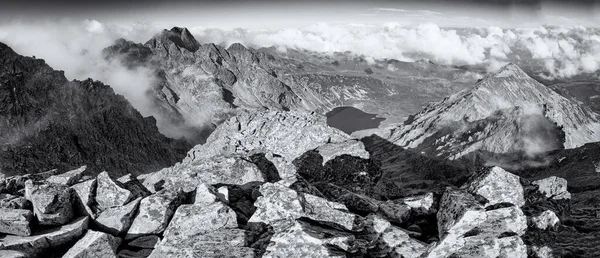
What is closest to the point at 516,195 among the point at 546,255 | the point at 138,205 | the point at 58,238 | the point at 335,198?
the point at 546,255

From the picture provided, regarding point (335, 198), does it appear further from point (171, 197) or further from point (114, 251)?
point (114, 251)

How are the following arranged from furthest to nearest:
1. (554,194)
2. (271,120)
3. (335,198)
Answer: (271,120) < (554,194) < (335,198)

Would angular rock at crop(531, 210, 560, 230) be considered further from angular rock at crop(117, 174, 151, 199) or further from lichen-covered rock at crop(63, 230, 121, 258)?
angular rock at crop(117, 174, 151, 199)

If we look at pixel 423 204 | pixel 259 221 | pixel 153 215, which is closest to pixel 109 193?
pixel 153 215

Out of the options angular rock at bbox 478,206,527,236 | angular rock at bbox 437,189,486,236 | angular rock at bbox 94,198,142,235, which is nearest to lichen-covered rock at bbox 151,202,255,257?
angular rock at bbox 94,198,142,235

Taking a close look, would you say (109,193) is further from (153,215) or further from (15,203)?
(15,203)
